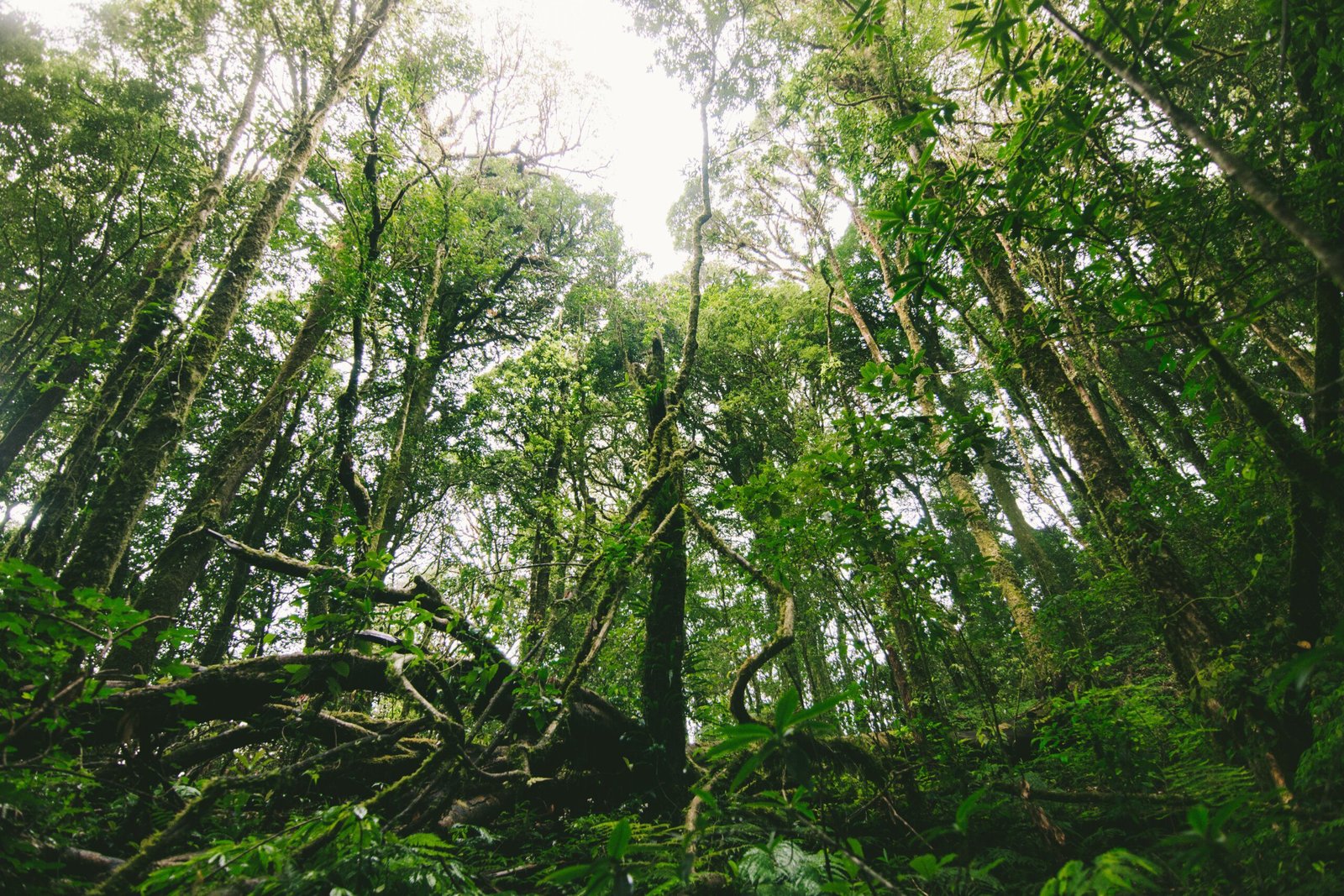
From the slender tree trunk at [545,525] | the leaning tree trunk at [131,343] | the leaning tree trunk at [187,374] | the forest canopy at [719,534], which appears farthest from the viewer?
the slender tree trunk at [545,525]

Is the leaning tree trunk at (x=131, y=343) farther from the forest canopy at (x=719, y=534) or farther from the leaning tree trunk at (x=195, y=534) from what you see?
the leaning tree trunk at (x=195, y=534)

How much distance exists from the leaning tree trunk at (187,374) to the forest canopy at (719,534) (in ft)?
0.14

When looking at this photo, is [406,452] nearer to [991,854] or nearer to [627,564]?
[627,564]

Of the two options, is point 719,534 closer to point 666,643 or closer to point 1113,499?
point 666,643

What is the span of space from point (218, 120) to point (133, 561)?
915 cm

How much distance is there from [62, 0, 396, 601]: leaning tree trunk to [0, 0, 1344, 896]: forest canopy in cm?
4

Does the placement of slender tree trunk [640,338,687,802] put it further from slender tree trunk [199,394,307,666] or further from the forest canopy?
slender tree trunk [199,394,307,666]

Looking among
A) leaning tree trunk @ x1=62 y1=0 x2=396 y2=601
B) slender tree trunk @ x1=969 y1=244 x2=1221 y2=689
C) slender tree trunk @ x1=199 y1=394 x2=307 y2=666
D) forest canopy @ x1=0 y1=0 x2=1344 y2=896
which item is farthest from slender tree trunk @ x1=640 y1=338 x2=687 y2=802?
slender tree trunk @ x1=199 y1=394 x2=307 y2=666

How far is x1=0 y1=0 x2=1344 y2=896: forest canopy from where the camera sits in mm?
1877

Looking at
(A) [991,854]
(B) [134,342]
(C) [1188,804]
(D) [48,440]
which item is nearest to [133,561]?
(D) [48,440]

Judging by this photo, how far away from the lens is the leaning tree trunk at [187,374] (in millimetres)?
4117

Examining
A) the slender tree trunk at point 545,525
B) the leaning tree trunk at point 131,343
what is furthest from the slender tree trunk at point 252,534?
the slender tree trunk at point 545,525

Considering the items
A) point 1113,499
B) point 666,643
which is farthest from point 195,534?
point 1113,499

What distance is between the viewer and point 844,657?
12.1 ft
